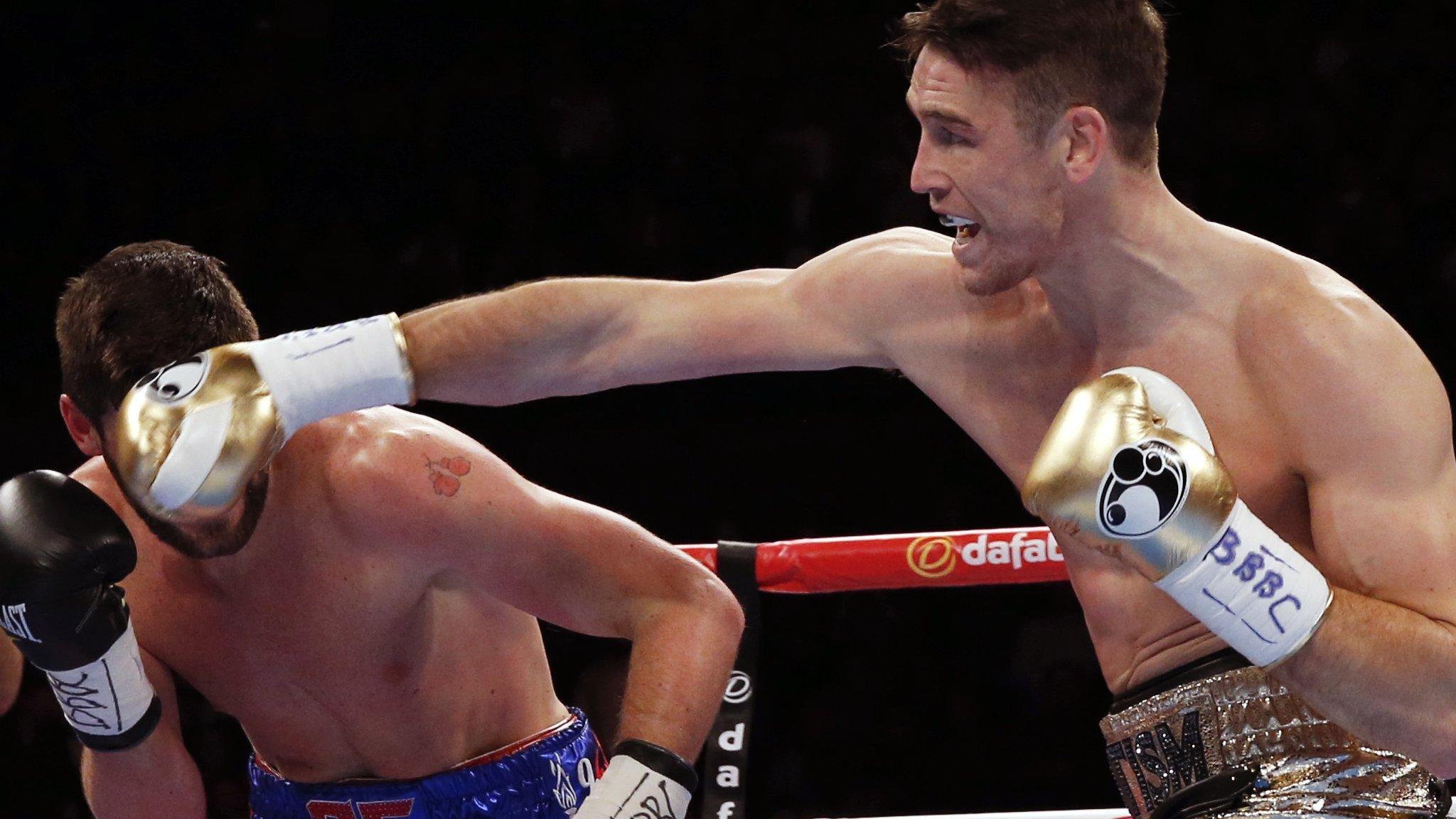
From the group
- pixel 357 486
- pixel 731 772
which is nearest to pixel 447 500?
pixel 357 486

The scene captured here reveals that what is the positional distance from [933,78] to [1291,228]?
9.06ft

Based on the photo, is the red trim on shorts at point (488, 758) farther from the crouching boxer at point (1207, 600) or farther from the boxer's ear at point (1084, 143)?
the boxer's ear at point (1084, 143)

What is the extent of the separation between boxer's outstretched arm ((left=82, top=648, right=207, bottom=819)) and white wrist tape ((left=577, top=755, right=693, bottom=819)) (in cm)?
69

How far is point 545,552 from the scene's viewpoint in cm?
166

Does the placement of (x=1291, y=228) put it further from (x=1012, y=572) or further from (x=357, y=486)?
(x=357, y=486)

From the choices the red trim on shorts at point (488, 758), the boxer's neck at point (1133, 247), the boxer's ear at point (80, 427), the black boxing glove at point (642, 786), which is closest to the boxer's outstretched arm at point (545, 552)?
the black boxing glove at point (642, 786)

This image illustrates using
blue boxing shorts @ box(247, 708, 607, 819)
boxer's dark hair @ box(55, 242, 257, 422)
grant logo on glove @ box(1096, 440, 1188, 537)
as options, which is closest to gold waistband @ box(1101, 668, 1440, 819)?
grant logo on glove @ box(1096, 440, 1188, 537)

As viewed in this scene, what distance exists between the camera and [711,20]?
14.4ft

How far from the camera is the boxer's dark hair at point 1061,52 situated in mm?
1410

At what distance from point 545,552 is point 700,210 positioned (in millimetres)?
2628

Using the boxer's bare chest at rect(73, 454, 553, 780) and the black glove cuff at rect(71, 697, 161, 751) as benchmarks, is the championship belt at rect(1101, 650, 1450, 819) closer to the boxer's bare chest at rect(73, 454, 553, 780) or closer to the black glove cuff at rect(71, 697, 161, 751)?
the boxer's bare chest at rect(73, 454, 553, 780)

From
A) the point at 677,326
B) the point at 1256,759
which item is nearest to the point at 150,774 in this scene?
the point at 677,326

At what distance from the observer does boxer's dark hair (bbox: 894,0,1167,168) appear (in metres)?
1.41

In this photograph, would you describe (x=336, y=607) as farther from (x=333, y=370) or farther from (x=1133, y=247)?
(x=1133, y=247)
